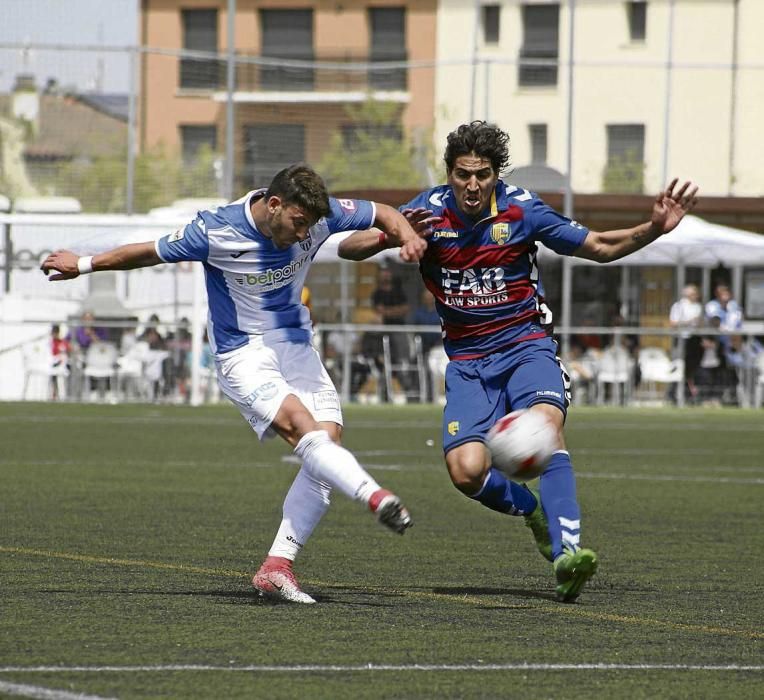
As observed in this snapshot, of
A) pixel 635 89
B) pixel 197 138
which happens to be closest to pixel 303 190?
pixel 197 138

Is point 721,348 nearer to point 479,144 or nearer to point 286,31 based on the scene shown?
point 479,144

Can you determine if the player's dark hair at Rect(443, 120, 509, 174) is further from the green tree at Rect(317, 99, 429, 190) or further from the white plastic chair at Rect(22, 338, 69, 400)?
the green tree at Rect(317, 99, 429, 190)

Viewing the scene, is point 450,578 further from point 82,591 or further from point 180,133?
point 180,133

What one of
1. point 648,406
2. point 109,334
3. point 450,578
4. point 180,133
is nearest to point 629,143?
point 180,133

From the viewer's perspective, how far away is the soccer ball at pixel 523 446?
6.91 m

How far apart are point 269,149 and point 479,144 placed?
2337 cm

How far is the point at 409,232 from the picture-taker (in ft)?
23.1

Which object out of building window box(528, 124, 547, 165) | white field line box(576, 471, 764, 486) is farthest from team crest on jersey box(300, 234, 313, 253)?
building window box(528, 124, 547, 165)

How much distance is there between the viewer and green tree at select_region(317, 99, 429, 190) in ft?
102

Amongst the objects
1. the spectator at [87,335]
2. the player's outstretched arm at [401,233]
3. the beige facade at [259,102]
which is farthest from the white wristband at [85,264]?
the beige facade at [259,102]

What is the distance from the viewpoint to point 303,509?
7.16 metres

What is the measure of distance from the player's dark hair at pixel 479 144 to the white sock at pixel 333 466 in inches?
51.7

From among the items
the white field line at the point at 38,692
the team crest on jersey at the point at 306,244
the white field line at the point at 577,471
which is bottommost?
the white field line at the point at 577,471

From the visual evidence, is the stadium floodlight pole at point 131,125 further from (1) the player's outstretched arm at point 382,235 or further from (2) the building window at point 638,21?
(1) the player's outstretched arm at point 382,235
